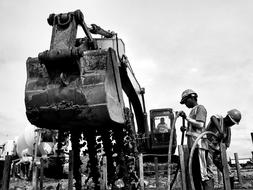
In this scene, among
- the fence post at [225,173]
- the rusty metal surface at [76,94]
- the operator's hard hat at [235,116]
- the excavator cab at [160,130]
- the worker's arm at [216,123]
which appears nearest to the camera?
the fence post at [225,173]

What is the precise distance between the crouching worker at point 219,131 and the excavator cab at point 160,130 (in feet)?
29.2

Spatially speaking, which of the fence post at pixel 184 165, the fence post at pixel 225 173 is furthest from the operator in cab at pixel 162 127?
the fence post at pixel 225 173

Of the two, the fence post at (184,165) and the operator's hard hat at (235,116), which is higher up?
the operator's hard hat at (235,116)

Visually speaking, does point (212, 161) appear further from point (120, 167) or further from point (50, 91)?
point (50, 91)

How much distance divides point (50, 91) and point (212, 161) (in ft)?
9.48

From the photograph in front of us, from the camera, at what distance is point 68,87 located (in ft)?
14.0

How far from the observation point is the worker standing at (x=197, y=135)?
4.55m

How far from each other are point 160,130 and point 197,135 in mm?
9440

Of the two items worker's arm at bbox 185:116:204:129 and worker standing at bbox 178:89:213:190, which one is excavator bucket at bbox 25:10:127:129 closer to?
worker's arm at bbox 185:116:204:129

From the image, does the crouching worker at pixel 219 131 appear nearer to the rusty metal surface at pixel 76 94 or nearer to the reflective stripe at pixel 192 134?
the reflective stripe at pixel 192 134

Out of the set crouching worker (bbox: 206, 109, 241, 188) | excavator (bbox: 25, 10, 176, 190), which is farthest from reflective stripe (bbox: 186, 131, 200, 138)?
excavator (bbox: 25, 10, 176, 190)

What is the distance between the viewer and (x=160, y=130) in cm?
1420

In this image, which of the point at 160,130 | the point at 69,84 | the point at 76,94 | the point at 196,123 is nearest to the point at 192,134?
the point at 196,123

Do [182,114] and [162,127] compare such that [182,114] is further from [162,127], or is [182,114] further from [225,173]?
[162,127]
